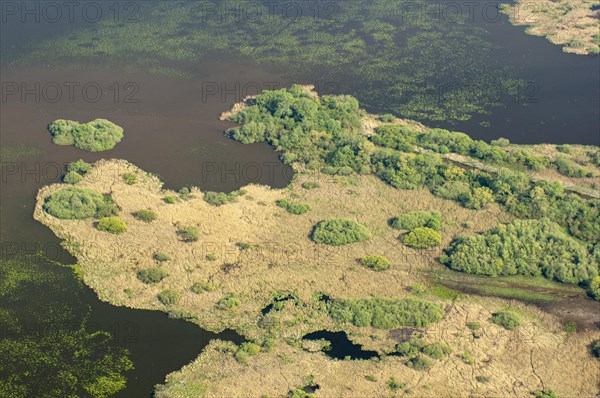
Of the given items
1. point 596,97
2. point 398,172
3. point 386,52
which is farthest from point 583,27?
point 398,172

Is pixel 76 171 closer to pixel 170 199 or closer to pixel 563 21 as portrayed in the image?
pixel 170 199

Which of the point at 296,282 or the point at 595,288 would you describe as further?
the point at 296,282

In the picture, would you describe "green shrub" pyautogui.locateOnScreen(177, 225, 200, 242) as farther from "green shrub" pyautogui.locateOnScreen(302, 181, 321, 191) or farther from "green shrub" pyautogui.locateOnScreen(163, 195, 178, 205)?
"green shrub" pyautogui.locateOnScreen(302, 181, 321, 191)

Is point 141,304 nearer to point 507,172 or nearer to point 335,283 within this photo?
point 335,283

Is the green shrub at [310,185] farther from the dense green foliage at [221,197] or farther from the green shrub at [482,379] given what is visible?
the green shrub at [482,379]

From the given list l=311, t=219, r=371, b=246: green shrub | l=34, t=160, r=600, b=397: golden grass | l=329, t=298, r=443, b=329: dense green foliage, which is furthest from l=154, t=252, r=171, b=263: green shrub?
l=329, t=298, r=443, b=329: dense green foliage

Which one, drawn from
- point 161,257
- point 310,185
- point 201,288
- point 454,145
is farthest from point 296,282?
point 454,145

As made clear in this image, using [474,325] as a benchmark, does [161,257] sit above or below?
above
